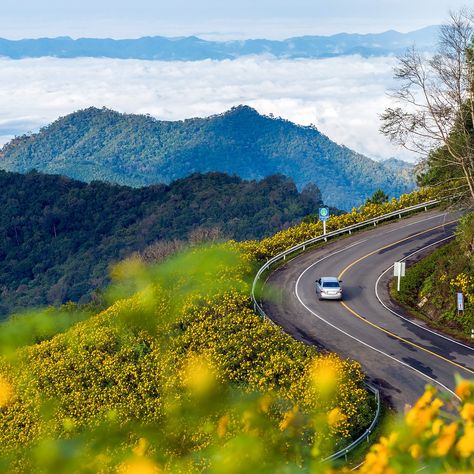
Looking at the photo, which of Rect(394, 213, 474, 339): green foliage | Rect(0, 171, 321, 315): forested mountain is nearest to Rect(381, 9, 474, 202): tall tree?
Rect(394, 213, 474, 339): green foliage

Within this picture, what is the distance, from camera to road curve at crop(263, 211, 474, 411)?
2039 cm

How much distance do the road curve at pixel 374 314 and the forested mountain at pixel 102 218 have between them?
146ft

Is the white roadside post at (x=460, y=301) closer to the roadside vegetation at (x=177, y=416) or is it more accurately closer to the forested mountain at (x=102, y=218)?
the roadside vegetation at (x=177, y=416)

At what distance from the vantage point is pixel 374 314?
84.9 feet

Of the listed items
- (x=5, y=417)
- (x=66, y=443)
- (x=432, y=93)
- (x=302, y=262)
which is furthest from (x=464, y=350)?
(x=66, y=443)

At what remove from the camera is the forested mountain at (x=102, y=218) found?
8312cm

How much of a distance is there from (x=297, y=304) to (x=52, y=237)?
75.9 metres

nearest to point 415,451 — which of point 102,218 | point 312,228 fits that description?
point 312,228

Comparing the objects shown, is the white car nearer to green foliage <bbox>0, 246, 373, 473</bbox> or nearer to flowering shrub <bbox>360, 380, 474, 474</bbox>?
green foliage <bbox>0, 246, 373, 473</bbox>

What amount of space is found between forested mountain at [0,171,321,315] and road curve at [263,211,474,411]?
44524 mm

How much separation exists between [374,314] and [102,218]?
77.2m

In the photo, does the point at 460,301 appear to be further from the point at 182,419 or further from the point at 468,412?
the point at 468,412

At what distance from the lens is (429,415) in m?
2.16

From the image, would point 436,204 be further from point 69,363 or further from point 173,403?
point 173,403
